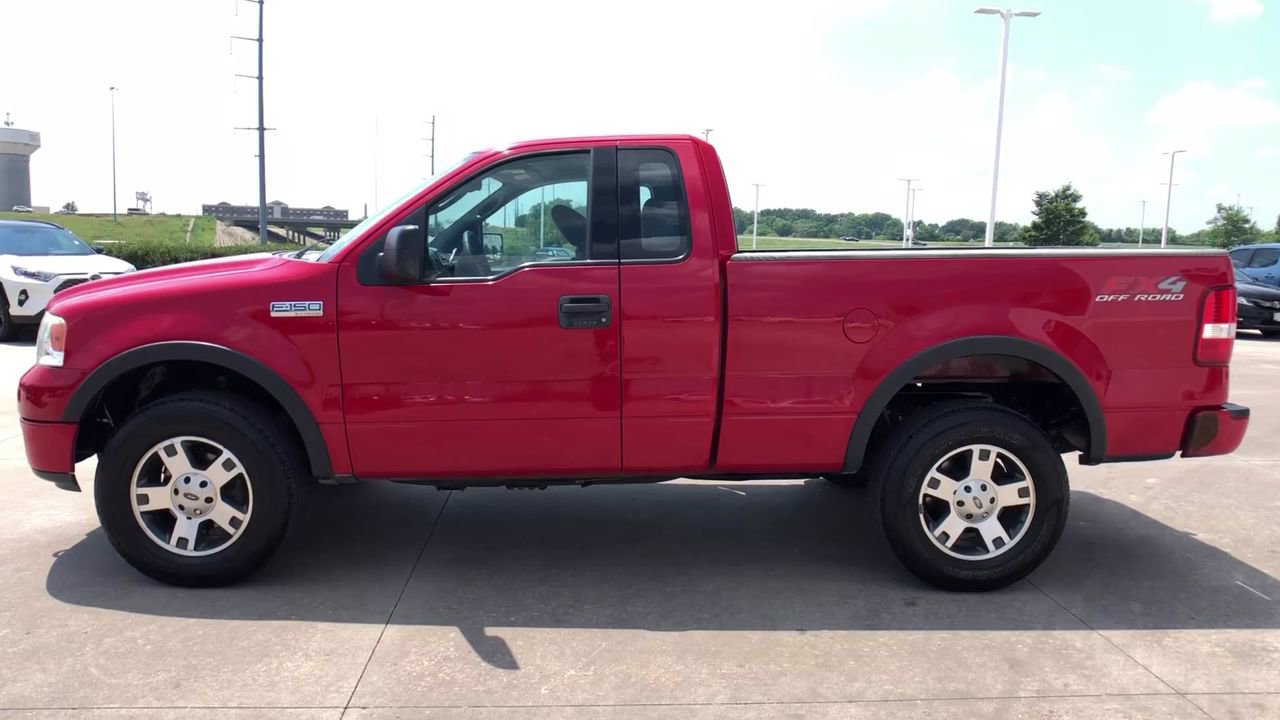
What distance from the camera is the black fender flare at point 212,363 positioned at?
12.9ft

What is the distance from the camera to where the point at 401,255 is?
387 cm

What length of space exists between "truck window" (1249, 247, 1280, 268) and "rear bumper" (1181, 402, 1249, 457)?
54.3 ft

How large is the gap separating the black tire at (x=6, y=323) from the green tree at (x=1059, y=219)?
31526mm

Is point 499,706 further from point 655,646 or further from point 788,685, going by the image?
point 788,685

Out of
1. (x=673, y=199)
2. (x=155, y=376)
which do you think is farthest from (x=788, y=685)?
(x=155, y=376)

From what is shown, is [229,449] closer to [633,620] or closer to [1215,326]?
[633,620]

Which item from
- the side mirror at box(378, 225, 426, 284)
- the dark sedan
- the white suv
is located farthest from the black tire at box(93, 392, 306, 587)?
the dark sedan

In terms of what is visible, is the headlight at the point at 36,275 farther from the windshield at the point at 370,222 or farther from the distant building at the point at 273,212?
the distant building at the point at 273,212

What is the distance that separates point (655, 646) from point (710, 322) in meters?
1.37

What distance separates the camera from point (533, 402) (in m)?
4.02

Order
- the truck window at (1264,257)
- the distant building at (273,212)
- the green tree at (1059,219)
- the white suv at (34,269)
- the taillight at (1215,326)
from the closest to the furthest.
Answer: the taillight at (1215,326)
the white suv at (34,269)
the truck window at (1264,257)
the green tree at (1059,219)
the distant building at (273,212)

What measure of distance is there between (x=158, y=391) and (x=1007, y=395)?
4167 millimetres

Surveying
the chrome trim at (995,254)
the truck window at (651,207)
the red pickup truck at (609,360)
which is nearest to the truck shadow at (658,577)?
the red pickup truck at (609,360)

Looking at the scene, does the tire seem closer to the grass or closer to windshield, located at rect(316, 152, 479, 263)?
windshield, located at rect(316, 152, 479, 263)
